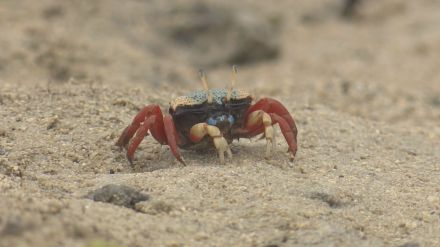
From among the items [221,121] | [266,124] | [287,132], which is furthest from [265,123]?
[221,121]

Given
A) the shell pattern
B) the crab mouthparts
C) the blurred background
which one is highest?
the shell pattern

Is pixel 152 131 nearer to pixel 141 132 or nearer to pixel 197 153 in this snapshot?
pixel 141 132

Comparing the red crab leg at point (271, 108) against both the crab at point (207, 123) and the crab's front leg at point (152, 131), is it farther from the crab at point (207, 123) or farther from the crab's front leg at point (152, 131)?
the crab's front leg at point (152, 131)

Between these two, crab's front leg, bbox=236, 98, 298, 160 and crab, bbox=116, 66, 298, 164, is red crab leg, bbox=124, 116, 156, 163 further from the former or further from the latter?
crab's front leg, bbox=236, 98, 298, 160

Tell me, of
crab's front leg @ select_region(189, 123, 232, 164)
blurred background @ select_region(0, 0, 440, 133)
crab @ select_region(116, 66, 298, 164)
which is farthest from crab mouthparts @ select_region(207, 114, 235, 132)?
blurred background @ select_region(0, 0, 440, 133)

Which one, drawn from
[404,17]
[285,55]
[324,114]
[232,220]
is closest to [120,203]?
[232,220]

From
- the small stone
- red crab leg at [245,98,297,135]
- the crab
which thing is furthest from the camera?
red crab leg at [245,98,297,135]
